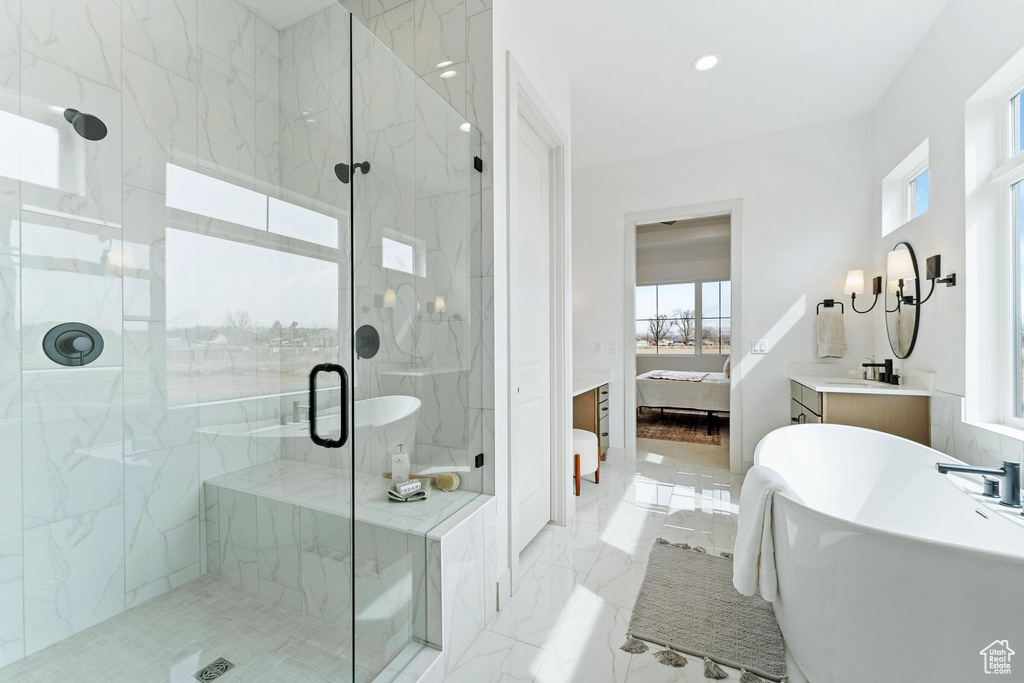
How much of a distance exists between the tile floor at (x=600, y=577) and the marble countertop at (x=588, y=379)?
784mm

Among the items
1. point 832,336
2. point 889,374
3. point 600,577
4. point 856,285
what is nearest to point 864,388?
point 889,374

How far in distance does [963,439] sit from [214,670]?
11.0 feet

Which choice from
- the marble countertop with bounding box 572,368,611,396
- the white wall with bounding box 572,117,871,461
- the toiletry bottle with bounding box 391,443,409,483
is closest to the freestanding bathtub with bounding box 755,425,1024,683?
the toiletry bottle with bounding box 391,443,409,483

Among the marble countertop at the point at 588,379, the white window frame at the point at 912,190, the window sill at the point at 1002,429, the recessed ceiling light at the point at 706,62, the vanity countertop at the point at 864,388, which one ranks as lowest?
the window sill at the point at 1002,429

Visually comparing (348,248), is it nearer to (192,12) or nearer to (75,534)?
(192,12)

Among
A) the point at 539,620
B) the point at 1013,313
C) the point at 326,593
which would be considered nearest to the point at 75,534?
the point at 326,593

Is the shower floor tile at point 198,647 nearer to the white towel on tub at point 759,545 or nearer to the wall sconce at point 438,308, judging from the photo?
the wall sconce at point 438,308

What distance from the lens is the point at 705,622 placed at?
1.75 m

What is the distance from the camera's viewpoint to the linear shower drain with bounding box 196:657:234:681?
1.21 metres

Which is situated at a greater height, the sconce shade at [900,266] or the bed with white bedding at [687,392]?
the sconce shade at [900,266]

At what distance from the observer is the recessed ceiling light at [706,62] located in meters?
2.68

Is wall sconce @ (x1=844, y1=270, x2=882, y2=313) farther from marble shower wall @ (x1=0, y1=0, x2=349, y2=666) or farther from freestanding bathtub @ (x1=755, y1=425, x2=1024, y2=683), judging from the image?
marble shower wall @ (x1=0, y1=0, x2=349, y2=666)

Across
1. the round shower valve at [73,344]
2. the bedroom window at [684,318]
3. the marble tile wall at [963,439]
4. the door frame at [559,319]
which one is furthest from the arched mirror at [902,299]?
the bedroom window at [684,318]

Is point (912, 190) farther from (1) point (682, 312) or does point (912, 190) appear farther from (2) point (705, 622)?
(1) point (682, 312)
